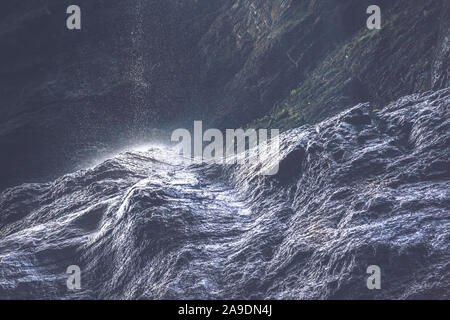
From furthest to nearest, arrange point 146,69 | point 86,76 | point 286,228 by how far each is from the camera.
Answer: point 146,69 → point 86,76 → point 286,228

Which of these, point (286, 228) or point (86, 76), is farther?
point (86, 76)

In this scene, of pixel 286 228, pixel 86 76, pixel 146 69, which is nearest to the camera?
pixel 286 228

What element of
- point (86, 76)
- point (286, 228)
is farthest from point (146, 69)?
point (286, 228)

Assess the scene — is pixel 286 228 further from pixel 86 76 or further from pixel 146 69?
pixel 86 76
